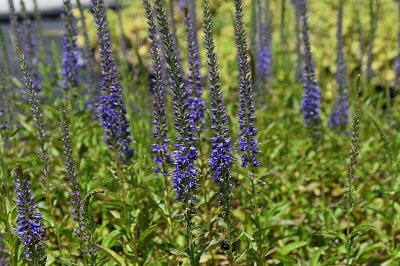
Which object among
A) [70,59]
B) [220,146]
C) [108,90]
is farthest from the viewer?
[70,59]

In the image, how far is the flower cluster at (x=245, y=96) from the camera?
154 inches

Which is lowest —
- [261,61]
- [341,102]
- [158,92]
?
[341,102]

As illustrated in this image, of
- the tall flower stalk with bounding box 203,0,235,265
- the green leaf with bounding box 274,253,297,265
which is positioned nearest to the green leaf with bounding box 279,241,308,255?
the green leaf with bounding box 274,253,297,265

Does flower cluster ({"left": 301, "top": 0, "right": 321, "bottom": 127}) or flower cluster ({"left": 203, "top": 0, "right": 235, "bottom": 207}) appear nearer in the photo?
flower cluster ({"left": 203, "top": 0, "right": 235, "bottom": 207})

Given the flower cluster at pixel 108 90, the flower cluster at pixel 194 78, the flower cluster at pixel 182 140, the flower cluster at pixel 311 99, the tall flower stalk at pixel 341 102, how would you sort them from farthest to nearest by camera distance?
1. the tall flower stalk at pixel 341 102
2. the flower cluster at pixel 311 99
3. the flower cluster at pixel 194 78
4. the flower cluster at pixel 108 90
5. the flower cluster at pixel 182 140

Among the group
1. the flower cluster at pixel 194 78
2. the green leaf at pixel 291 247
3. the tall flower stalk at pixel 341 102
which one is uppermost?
the flower cluster at pixel 194 78

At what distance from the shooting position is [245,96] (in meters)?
4.26

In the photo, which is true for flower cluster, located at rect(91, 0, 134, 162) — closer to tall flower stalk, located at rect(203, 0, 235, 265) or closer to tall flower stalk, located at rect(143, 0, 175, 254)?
tall flower stalk, located at rect(143, 0, 175, 254)

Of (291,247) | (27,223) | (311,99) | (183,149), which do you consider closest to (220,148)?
(183,149)

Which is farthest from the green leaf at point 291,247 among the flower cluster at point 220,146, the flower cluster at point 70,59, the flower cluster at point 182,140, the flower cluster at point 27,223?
the flower cluster at point 70,59

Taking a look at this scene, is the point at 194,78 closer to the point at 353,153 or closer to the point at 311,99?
the point at 311,99

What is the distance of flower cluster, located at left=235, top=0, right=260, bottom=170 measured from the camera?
391cm

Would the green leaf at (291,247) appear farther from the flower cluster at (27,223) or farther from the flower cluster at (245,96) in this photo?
the flower cluster at (27,223)

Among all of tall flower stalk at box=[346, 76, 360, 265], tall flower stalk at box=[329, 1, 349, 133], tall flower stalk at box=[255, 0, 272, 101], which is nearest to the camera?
tall flower stalk at box=[346, 76, 360, 265]
